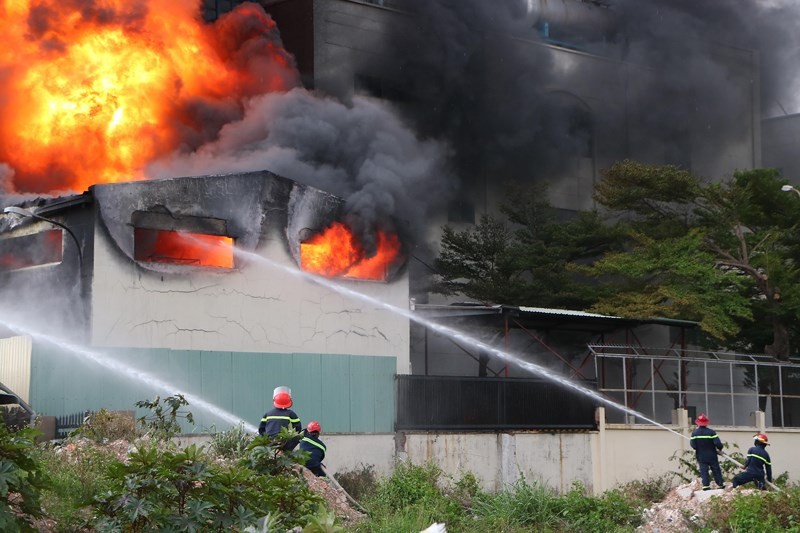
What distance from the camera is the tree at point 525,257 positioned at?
35844 millimetres

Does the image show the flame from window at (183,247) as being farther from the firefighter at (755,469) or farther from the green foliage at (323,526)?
the green foliage at (323,526)

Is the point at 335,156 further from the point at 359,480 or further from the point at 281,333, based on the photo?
the point at 359,480

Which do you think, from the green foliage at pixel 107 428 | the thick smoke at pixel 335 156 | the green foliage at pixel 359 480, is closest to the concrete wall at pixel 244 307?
the thick smoke at pixel 335 156

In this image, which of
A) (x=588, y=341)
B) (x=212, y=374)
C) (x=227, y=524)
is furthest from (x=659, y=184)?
(x=227, y=524)

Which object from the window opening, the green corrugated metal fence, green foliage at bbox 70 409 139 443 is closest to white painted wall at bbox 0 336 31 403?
the green corrugated metal fence

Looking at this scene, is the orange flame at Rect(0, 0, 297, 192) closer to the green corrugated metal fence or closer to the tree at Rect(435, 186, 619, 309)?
the green corrugated metal fence

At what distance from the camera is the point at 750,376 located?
135 feet

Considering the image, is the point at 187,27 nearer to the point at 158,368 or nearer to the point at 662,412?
the point at 158,368

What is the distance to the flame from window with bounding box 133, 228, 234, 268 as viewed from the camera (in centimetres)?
2342

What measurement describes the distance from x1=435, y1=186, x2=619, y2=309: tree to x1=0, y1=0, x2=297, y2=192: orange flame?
1077 cm

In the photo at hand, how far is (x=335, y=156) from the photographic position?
27281mm

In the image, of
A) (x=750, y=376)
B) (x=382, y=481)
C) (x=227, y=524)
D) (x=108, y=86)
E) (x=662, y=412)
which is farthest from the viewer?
(x=750, y=376)

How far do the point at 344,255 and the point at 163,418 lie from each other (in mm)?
7350

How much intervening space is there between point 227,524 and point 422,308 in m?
17.9
